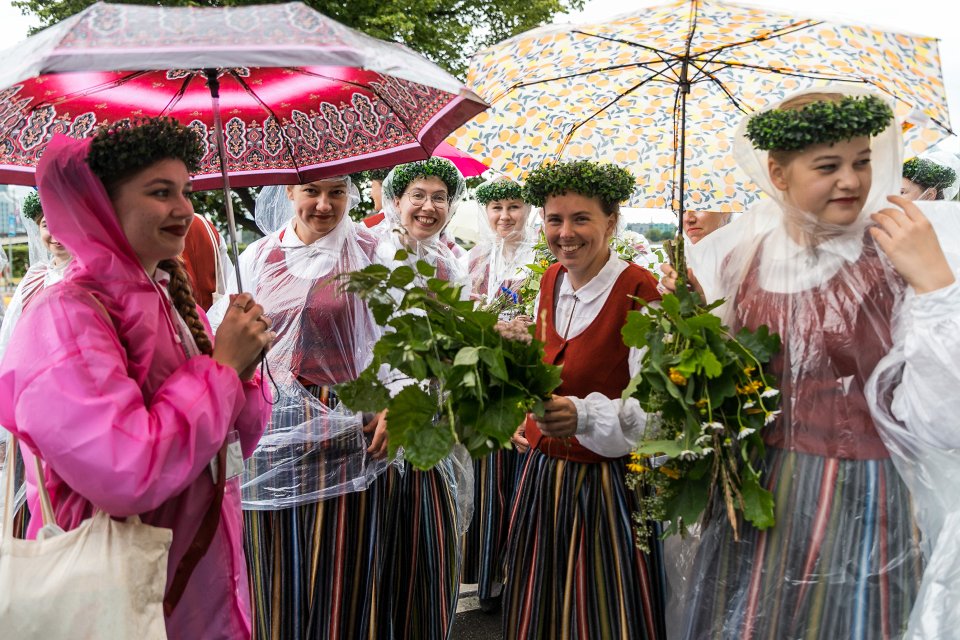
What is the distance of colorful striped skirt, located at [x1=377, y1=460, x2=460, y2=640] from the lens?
313 centimetres

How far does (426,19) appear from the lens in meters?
13.8

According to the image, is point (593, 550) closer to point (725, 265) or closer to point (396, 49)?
point (725, 265)

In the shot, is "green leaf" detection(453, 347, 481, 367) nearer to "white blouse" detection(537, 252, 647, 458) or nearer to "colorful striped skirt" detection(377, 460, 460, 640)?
"white blouse" detection(537, 252, 647, 458)

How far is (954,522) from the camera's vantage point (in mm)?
1830

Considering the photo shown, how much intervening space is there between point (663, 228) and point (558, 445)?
207 inches

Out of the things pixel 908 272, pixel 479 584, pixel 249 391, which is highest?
pixel 908 272

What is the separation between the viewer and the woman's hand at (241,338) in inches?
76.9

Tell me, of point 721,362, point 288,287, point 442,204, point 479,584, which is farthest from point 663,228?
point 721,362

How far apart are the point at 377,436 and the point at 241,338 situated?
109 centimetres

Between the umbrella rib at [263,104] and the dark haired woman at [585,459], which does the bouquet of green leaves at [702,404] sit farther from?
the umbrella rib at [263,104]

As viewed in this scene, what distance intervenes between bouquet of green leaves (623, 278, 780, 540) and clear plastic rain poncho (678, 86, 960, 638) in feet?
0.27

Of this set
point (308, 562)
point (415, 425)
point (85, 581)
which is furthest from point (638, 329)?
point (308, 562)

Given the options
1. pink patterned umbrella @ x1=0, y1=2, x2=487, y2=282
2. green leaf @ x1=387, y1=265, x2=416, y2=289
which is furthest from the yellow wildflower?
pink patterned umbrella @ x1=0, y1=2, x2=487, y2=282

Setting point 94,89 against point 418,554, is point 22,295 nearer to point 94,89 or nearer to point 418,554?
point 94,89
